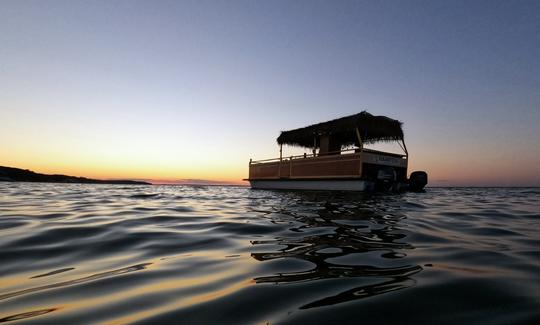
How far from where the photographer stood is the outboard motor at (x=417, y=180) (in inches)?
655

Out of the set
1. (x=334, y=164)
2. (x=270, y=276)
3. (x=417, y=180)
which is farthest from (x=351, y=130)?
(x=270, y=276)

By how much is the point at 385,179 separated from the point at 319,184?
3.93 metres

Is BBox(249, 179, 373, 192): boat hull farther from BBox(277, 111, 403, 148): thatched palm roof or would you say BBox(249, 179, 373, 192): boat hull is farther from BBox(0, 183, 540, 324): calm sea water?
BBox(0, 183, 540, 324): calm sea water

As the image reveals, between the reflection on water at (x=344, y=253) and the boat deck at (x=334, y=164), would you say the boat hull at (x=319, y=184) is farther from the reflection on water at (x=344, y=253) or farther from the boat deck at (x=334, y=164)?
the reflection on water at (x=344, y=253)

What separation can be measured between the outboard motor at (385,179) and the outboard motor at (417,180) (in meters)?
1.85

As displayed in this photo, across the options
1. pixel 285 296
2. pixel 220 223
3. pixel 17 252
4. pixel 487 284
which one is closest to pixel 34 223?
pixel 17 252

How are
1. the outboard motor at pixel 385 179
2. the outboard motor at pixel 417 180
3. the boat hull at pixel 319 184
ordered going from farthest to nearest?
1. the outboard motor at pixel 417 180
2. the outboard motor at pixel 385 179
3. the boat hull at pixel 319 184

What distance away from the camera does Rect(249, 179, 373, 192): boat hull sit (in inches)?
591

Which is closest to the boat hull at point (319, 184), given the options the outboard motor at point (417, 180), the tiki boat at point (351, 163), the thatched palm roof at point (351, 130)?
the tiki boat at point (351, 163)

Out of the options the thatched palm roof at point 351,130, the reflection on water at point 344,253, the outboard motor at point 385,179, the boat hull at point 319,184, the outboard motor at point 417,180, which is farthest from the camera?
the outboard motor at point 417,180

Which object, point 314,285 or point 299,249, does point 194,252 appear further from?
point 314,285

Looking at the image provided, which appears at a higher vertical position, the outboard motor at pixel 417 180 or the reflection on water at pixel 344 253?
the outboard motor at pixel 417 180

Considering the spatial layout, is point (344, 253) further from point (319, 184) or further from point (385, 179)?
point (319, 184)

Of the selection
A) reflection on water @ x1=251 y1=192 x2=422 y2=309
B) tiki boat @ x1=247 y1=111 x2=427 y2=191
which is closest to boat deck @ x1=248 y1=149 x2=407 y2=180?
tiki boat @ x1=247 y1=111 x2=427 y2=191
